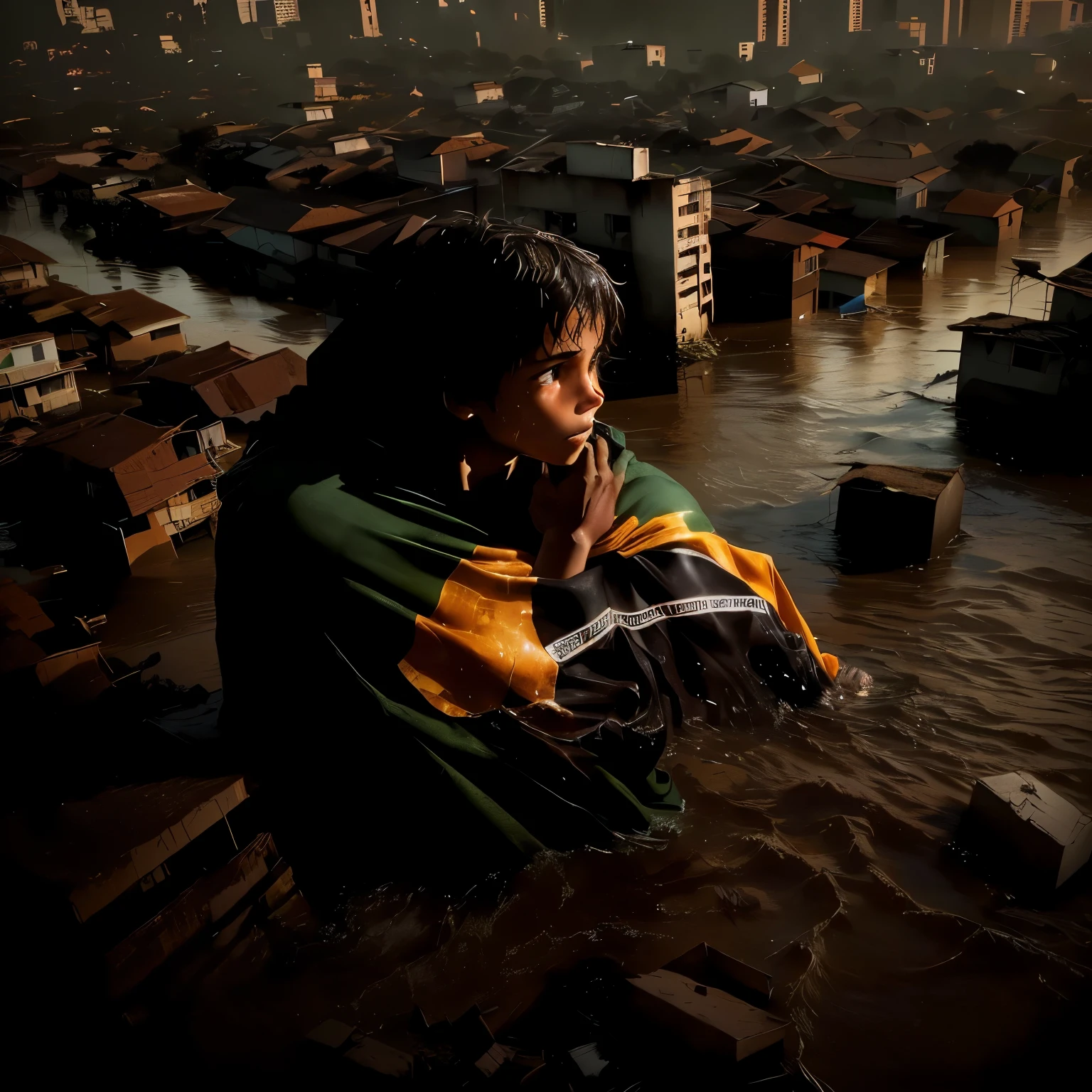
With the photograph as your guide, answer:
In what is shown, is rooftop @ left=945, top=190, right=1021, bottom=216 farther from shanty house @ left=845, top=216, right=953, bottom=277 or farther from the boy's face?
the boy's face

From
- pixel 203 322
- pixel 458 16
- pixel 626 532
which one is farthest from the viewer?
pixel 458 16

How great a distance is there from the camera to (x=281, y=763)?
2686mm

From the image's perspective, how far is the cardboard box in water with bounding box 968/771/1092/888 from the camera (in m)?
2.59

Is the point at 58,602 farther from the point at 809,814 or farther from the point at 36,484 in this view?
the point at 809,814

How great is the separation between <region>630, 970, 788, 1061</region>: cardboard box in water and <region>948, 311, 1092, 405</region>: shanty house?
7.24 meters

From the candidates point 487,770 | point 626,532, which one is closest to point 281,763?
point 487,770

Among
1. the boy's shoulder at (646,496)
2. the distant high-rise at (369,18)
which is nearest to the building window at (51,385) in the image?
the boy's shoulder at (646,496)

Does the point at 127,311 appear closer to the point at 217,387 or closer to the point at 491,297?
the point at 217,387

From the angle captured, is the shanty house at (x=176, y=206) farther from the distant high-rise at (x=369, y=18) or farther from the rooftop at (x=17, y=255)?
the distant high-rise at (x=369, y=18)

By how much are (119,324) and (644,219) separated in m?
5.48

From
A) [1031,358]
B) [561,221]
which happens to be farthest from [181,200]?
[1031,358]

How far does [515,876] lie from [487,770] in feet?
1.18

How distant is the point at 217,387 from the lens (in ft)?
Answer: 23.9

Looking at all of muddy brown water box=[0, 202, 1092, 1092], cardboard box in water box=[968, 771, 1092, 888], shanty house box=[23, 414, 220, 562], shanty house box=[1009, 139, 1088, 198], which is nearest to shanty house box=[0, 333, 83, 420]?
shanty house box=[23, 414, 220, 562]
